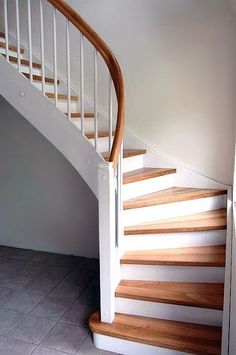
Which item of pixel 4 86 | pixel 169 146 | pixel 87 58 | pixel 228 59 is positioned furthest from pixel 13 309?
pixel 228 59

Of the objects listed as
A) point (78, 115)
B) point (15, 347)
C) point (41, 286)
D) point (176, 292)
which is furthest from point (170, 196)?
point (15, 347)

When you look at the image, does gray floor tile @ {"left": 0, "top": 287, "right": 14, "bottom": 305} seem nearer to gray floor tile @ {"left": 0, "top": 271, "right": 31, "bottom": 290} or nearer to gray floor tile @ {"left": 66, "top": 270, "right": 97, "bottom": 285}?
gray floor tile @ {"left": 0, "top": 271, "right": 31, "bottom": 290}

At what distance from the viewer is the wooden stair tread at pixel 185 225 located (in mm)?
2314

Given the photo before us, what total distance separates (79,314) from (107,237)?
0.81 m

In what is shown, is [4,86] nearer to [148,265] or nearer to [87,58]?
[87,58]

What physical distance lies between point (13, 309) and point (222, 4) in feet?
10.4

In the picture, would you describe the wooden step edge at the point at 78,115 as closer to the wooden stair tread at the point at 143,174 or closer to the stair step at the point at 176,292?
the wooden stair tread at the point at 143,174

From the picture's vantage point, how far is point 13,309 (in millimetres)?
2434

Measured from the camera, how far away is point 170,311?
2008 mm

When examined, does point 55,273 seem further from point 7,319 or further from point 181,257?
point 181,257

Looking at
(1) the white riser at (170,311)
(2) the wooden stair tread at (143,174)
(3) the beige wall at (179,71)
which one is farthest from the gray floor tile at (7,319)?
(3) the beige wall at (179,71)

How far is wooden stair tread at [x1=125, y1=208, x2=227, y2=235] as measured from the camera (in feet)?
7.59

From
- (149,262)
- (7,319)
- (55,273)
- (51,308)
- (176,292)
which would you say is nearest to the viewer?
(176,292)

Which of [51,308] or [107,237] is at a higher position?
[107,237]
